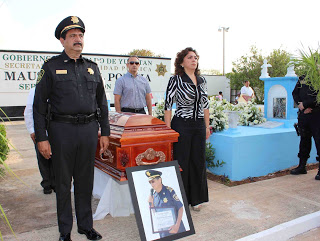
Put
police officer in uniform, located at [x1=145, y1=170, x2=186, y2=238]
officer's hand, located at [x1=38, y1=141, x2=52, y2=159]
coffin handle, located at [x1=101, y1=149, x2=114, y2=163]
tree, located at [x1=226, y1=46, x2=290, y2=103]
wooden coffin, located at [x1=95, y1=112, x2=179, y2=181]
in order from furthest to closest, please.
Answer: tree, located at [x1=226, y1=46, x2=290, y2=103] < coffin handle, located at [x1=101, y1=149, x2=114, y2=163] < wooden coffin, located at [x1=95, y1=112, x2=179, y2=181] < police officer in uniform, located at [x1=145, y1=170, x2=186, y2=238] < officer's hand, located at [x1=38, y1=141, x2=52, y2=159]

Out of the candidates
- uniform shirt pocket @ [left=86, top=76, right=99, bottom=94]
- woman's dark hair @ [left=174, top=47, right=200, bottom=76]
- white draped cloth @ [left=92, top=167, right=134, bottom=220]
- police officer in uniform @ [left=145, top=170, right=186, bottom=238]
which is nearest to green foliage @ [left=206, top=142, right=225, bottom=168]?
woman's dark hair @ [left=174, top=47, right=200, bottom=76]

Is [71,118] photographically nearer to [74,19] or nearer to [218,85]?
[74,19]

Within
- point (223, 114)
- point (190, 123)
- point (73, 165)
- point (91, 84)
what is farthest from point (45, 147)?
point (223, 114)

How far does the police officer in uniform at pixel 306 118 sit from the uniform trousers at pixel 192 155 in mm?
2096

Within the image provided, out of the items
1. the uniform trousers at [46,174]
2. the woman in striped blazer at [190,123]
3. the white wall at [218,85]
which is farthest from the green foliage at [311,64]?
the white wall at [218,85]

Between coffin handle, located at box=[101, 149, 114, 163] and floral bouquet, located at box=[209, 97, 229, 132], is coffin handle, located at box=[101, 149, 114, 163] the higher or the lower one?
the lower one

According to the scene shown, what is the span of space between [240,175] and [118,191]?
2.06 meters

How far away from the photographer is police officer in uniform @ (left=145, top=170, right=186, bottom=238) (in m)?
2.76

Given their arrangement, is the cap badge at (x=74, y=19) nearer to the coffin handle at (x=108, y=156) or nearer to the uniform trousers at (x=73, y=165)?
the uniform trousers at (x=73, y=165)

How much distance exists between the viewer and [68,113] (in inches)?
102

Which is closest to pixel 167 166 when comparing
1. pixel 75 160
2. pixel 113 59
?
pixel 75 160

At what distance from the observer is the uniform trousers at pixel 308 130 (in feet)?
15.4

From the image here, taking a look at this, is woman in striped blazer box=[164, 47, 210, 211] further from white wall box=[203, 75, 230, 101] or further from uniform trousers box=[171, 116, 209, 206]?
white wall box=[203, 75, 230, 101]

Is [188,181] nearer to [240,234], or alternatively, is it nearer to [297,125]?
[240,234]
